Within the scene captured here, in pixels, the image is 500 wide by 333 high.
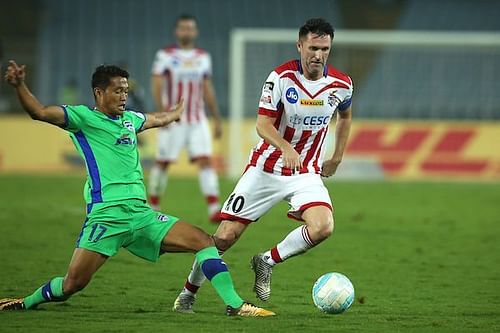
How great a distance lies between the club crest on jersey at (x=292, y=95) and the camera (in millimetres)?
7906

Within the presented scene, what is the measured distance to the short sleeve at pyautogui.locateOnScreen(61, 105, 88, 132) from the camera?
23.2 ft

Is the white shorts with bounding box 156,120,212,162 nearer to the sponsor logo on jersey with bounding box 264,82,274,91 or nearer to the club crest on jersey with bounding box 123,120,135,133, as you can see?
the sponsor logo on jersey with bounding box 264,82,274,91

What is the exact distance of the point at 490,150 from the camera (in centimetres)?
2284

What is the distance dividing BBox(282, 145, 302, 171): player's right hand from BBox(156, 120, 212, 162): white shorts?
6.76 metres

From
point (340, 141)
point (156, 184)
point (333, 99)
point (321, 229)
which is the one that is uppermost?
point (333, 99)

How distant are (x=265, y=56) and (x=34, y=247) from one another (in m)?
13.1

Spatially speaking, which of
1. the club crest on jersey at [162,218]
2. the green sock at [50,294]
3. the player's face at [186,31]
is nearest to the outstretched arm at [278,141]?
the club crest on jersey at [162,218]

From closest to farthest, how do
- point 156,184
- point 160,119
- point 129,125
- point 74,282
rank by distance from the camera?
point 74,282 → point 129,125 → point 160,119 → point 156,184

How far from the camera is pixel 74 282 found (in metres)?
7.03

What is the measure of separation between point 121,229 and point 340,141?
2161 millimetres

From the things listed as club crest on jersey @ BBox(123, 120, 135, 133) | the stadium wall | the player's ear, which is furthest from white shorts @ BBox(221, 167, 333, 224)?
the stadium wall

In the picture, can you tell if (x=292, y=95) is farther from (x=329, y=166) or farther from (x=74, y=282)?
(x=74, y=282)

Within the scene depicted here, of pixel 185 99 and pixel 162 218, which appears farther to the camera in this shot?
pixel 185 99

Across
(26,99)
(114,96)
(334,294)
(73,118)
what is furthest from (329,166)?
(26,99)
